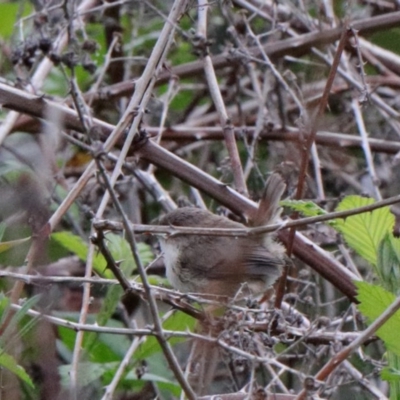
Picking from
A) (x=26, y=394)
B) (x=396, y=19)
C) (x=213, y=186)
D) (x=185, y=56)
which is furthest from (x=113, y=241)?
(x=185, y=56)

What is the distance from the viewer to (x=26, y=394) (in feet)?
9.43

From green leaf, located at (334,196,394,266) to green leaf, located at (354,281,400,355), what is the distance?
335 mm

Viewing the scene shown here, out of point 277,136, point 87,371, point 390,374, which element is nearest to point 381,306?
point 390,374

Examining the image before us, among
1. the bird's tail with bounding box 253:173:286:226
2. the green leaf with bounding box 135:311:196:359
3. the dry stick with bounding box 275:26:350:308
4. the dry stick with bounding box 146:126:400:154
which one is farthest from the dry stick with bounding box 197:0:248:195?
the dry stick with bounding box 146:126:400:154

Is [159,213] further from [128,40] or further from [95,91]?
[128,40]

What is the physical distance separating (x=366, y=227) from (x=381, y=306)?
39 centimetres

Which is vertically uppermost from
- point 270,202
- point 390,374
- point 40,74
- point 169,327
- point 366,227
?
point 40,74

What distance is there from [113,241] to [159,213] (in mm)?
1504

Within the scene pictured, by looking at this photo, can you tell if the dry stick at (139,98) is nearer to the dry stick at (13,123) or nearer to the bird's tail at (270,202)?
the dry stick at (13,123)

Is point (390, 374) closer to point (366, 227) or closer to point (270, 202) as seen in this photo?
point (366, 227)

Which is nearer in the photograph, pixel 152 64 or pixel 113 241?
pixel 152 64

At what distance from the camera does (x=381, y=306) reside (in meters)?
2.04


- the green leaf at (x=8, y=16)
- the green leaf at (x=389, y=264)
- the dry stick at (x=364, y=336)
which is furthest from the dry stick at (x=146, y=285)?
the green leaf at (x=8, y=16)

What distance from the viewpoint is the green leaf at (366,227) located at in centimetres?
237
